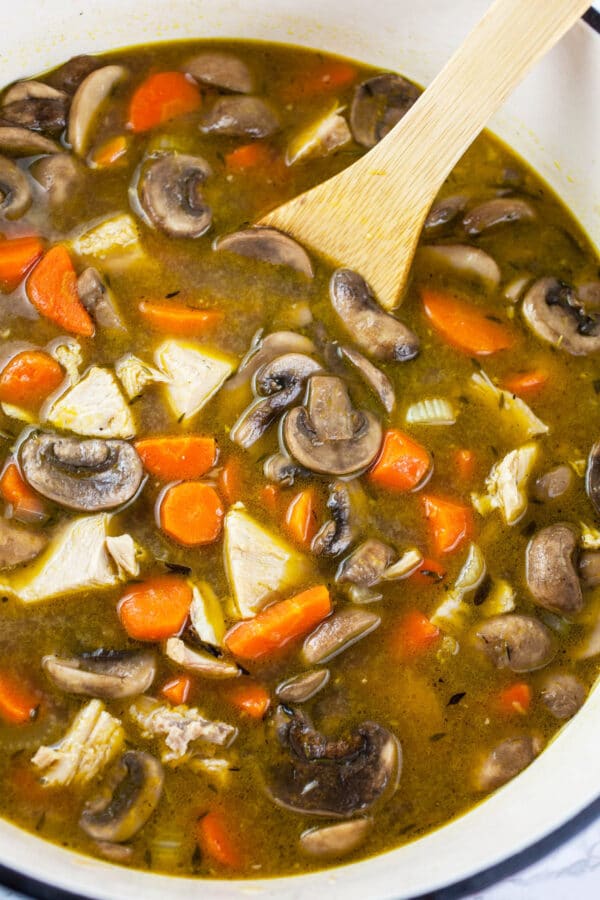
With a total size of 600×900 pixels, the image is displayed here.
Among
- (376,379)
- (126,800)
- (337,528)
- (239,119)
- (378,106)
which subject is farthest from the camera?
(378,106)

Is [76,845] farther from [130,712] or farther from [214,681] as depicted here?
[214,681]

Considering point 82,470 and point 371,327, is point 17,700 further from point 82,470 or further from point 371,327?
point 371,327

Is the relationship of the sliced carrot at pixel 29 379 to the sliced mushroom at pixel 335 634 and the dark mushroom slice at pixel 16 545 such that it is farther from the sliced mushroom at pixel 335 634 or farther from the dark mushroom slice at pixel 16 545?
the sliced mushroom at pixel 335 634

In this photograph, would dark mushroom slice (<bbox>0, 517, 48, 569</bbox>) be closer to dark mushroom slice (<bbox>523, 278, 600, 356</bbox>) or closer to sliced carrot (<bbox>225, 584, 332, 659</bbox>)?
sliced carrot (<bbox>225, 584, 332, 659</bbox>)

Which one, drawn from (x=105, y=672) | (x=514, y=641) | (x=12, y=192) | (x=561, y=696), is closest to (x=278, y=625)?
(x=105, y=672)

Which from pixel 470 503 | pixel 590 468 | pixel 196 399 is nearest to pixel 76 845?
pixel 196 399

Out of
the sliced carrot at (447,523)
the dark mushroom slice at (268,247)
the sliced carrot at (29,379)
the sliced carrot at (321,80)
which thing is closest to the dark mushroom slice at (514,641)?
the sliced carrot at (447,523)

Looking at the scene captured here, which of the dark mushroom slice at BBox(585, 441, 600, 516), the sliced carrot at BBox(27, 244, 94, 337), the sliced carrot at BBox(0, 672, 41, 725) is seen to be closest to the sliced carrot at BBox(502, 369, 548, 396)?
the dark mushroom slice at BBox(585, 441, 600, 516)
